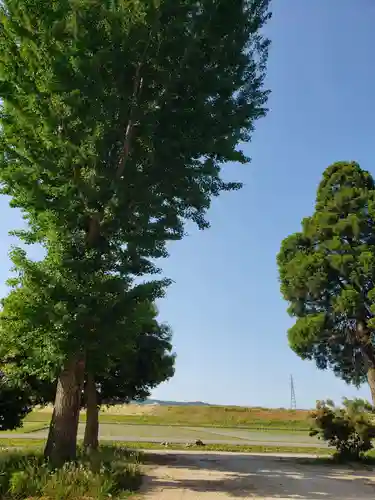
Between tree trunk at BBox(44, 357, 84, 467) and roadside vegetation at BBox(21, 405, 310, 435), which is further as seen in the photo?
roadside vegetation at BBox(21, 405, 310, 435)

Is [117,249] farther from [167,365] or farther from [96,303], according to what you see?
[167,365]

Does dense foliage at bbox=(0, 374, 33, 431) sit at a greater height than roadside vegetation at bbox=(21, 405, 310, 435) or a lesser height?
A: greater

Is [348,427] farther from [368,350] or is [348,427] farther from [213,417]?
[213,417]

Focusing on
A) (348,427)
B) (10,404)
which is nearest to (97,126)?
(10,404)

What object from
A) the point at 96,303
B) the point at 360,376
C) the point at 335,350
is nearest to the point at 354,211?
the point at 335,350

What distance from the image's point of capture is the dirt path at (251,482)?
8609 millimetres

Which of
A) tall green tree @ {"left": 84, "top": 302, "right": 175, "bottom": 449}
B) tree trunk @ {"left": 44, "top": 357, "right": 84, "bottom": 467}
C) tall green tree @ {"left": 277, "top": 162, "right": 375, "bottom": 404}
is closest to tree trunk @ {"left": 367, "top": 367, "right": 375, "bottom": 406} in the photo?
tall green tree @ {"left": 277, "top": 162, "right": 375, "bottom": 404}

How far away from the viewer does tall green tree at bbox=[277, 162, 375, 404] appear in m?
19.8

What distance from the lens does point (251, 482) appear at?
32.6 ft

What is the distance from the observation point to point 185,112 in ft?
35.6

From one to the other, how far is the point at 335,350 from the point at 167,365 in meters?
8.97

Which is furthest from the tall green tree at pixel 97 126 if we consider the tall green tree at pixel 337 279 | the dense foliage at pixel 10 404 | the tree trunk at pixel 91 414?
the tall green tree at pixel 337 279

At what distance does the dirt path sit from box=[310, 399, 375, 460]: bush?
90.8 inches

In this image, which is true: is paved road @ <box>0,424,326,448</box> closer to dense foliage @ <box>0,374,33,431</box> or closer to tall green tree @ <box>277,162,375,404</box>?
tall green tree @ <box>277,162,375,404</box>
